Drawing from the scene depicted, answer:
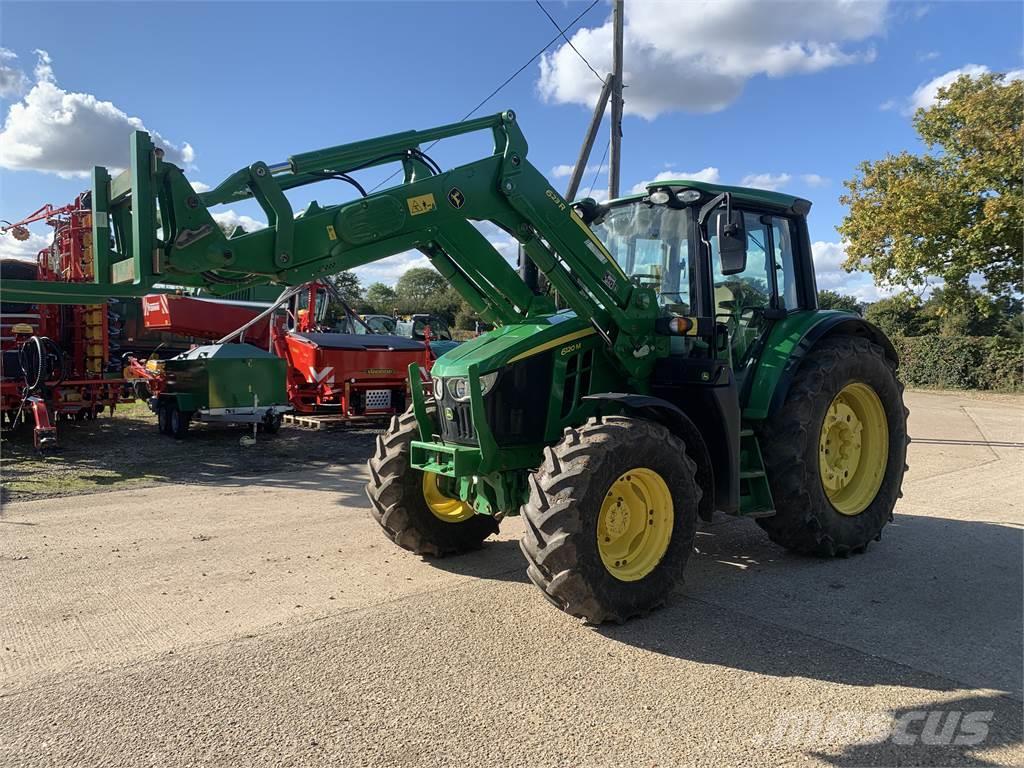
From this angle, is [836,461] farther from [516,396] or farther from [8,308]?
[8,308]

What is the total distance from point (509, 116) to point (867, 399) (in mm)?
3518

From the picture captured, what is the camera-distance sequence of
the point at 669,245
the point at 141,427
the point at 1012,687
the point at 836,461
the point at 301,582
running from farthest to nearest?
the point at 141,427
the point at 836,461
the point at 669,245
the point at 301,582
the point at 1012,687

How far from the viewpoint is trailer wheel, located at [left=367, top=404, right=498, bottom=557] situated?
5.05m

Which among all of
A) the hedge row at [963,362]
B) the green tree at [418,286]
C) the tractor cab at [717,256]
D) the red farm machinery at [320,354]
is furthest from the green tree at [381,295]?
the tractor cab at [717,256]

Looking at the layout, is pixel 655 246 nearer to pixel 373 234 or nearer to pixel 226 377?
pixel 373 234

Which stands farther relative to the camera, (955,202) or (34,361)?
(955,202)

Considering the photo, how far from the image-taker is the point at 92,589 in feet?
15.4

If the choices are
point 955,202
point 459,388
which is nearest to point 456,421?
point 459,388

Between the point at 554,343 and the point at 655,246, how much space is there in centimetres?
123

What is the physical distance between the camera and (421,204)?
170 inches

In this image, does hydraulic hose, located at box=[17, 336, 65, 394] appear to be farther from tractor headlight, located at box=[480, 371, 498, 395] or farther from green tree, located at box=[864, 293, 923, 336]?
green tree, located at box=[864, 293, 923, 336]

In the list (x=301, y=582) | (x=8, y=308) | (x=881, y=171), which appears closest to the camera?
(x=301, y=582)

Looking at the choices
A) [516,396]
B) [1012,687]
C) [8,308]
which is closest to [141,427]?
A: [8,308]

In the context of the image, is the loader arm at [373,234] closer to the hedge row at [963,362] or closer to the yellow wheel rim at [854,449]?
the yellow wheel rim at [854,449]
